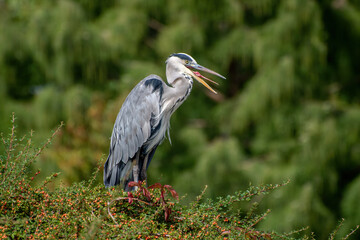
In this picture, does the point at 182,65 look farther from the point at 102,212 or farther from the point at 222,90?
the point at 222,90

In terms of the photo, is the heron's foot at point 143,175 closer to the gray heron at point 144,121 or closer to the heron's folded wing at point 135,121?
the gray heron at point 144,121

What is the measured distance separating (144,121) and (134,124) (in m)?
0.09

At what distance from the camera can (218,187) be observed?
31.8 ft

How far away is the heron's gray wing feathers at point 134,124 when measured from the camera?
15.6ft

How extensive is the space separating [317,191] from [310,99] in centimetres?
160

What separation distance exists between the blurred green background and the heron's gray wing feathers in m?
3.73

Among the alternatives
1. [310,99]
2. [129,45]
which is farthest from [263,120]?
[129,45]

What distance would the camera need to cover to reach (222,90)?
11.6 metres

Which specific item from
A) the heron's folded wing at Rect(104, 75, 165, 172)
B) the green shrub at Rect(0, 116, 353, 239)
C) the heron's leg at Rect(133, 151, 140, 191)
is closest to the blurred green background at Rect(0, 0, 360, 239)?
the heron's folded wing at Rect(104, 75, 165, 172)

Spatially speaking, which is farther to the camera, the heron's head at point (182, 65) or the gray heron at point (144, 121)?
the heron's head at point (182, 65)

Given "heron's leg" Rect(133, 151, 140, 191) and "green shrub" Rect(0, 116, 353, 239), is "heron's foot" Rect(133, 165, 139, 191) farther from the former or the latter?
"green shrub" Rect(0, 116, 353, 239)

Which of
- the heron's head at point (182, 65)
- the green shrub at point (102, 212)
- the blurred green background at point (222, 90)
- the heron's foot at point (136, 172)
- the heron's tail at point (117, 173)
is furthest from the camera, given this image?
the blurred green background at point (222, 90)

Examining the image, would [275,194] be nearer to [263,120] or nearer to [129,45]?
[263,120]

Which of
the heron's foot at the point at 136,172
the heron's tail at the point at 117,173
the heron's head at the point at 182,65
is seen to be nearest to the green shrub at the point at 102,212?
the heron's foot at the point at 136,172
